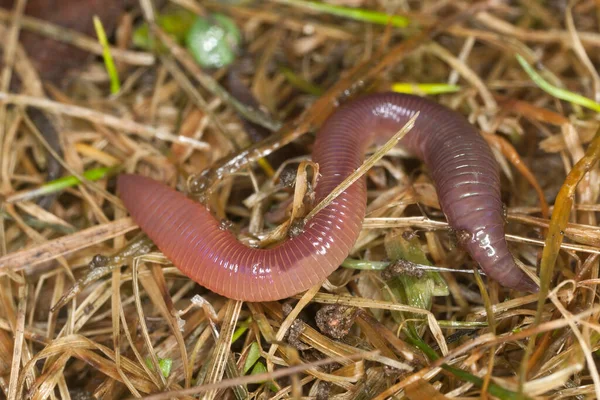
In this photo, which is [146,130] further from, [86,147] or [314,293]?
[314,293]

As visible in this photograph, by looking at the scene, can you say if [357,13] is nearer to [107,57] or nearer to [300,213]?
[300,213]

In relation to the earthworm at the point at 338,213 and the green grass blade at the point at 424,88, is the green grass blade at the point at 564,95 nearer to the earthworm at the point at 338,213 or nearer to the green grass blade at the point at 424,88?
the green grass blade at the point at 424,88

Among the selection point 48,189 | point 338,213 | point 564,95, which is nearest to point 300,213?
point 338,213

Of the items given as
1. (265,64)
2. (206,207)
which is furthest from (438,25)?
(206,207)

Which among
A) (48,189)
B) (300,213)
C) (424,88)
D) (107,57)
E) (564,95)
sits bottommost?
(300,213)

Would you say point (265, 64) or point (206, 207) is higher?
point (265, 64)

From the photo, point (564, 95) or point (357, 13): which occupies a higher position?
point (357, 13)

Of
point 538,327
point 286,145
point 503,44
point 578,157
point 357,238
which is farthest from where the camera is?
point 503,44

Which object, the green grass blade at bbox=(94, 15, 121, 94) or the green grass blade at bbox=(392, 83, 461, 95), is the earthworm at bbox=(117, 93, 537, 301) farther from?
the green grass blade at bbox=(94, 15, 121, 94)

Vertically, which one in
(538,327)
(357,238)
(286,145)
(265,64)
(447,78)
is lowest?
(538,327)
